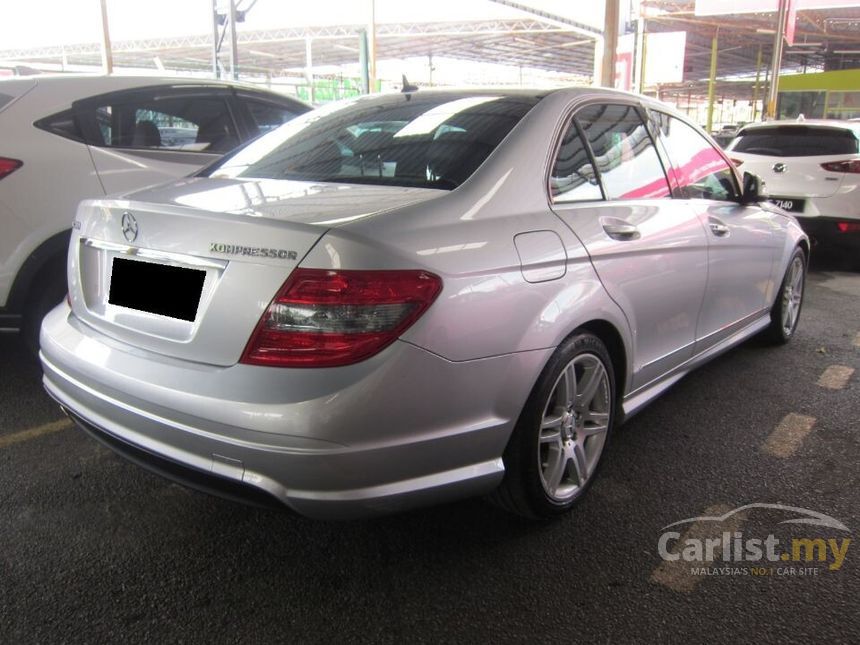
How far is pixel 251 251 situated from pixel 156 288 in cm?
39

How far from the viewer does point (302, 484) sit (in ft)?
5.98

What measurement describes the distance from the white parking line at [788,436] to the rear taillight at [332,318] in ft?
6.96

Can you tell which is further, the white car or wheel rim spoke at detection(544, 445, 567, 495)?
the white car

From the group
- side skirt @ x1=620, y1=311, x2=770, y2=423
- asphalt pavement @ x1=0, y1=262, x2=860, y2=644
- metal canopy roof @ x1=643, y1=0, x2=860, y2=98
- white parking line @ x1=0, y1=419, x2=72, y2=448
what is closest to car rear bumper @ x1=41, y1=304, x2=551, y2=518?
asphalt pavement @ x1=0, y1=262, x2=860, y2=644

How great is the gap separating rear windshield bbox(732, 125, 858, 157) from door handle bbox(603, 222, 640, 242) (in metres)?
5.67

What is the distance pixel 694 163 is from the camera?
137 inches

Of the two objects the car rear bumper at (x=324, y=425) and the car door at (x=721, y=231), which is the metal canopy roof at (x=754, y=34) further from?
the car rear bumper at (x=324, y=425)

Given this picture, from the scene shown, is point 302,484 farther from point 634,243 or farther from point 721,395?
point 721,395

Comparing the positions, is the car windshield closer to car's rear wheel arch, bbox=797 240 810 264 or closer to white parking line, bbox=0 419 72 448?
white parking line, bbox=0 419 72 448

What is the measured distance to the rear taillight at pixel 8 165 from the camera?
3355 mm

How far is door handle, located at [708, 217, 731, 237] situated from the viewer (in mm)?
3298

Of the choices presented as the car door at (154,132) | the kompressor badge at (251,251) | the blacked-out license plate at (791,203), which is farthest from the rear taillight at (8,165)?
the blacked-out license plate at (791,203)

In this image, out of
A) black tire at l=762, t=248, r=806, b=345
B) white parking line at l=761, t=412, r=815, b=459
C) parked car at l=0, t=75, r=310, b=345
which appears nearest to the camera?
white parking line at l=761, t=412, r=815, b=459

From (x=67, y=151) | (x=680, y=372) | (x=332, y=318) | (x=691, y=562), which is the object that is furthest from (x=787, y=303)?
(x=67, y=151)
